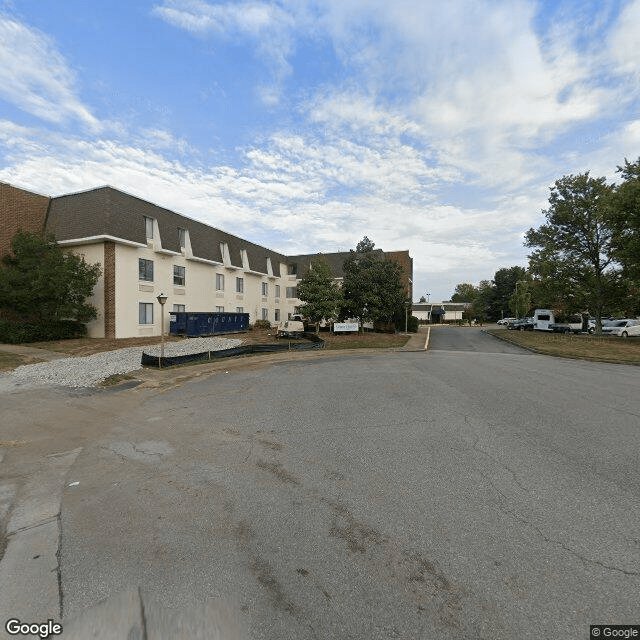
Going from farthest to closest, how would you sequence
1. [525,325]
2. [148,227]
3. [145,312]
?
[525,325] → [148,227] → [145,312]

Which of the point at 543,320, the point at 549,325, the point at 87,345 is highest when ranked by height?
the point at 543,320

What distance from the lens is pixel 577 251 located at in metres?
32.9

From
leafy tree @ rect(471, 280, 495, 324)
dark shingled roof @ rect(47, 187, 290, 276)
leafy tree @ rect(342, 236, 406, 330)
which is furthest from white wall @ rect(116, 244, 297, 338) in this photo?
leafy tree @ rect(471, 280, 495, 324)

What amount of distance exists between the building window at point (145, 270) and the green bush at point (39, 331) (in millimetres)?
5021

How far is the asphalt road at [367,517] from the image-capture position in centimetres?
241

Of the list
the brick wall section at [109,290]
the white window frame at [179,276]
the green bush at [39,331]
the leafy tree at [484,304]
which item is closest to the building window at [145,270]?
the brick wall section at [109,290]

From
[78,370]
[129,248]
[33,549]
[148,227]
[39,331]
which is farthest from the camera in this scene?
[148,227]

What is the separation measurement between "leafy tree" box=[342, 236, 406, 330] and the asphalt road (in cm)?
2384

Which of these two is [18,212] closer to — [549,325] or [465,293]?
[549,325]

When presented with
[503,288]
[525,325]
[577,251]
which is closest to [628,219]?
[577,251]

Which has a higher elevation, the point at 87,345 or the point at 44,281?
the point at 44,281

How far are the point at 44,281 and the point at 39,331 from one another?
119 inches

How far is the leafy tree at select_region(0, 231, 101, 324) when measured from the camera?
20.6 meters

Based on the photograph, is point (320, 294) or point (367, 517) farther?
point (320, 294)
